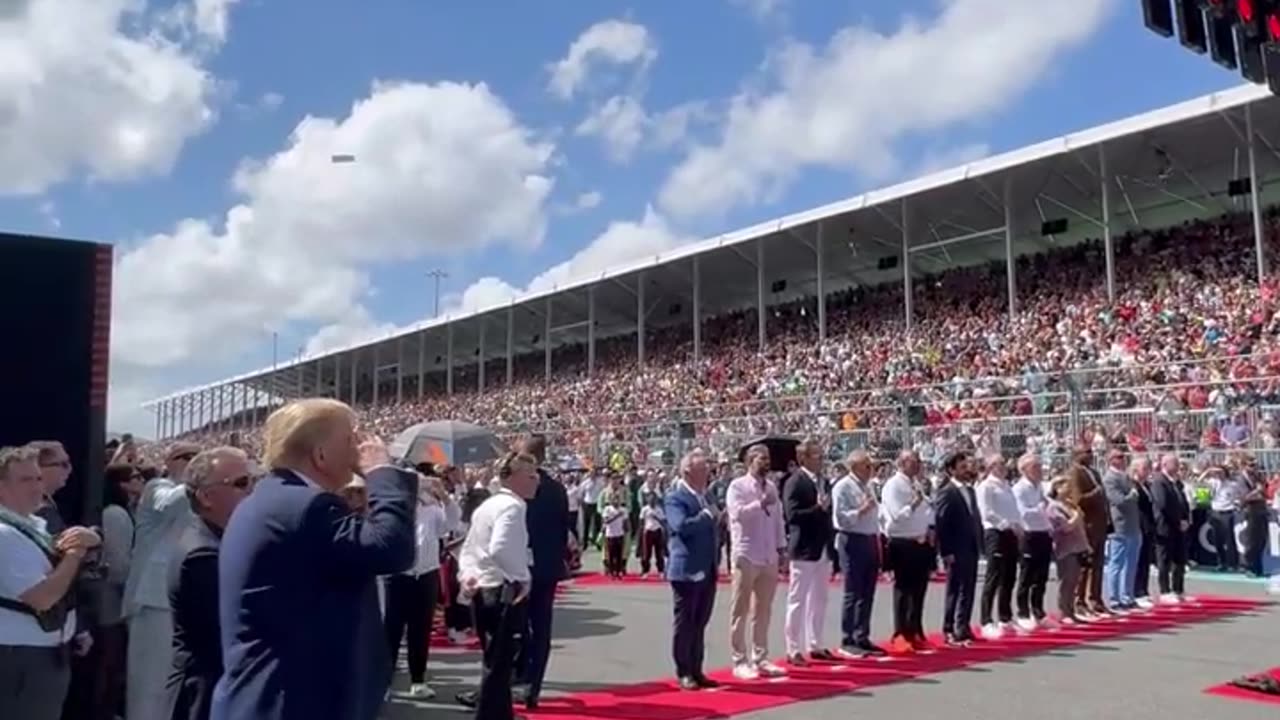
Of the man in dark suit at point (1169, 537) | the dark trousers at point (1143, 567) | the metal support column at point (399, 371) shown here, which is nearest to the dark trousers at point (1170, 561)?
the man in dark suit at point (1169, 537)

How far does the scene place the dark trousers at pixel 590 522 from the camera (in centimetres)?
2228

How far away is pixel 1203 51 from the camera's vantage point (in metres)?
7.38

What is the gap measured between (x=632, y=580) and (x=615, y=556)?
602 mm

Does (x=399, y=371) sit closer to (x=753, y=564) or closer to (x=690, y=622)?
(x=753, y=564)

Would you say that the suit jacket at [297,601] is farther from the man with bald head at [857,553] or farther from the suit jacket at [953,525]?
the suit jacket at [953,525]

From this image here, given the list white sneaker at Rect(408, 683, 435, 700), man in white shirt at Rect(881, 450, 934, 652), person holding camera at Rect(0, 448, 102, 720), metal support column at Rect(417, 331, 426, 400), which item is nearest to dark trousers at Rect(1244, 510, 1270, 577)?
man in white shirt at Rect(881, 450, 934, 652)

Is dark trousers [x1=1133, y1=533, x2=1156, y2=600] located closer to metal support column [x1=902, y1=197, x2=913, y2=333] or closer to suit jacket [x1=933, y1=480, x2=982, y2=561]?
suit jacket [x1=933, y1=480, x2=982, y2=561]

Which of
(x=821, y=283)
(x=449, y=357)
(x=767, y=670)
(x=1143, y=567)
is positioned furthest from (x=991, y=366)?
(x=449, y=357)

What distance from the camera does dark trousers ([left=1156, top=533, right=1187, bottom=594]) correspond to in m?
A: 13.7

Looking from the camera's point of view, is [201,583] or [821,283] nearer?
[201,583]

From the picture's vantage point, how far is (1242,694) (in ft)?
26.6

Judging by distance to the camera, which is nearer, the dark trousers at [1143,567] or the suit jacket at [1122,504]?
the suit jacket at [1122,504]

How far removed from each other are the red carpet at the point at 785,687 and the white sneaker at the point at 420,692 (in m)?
0.85

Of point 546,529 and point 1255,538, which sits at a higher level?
point 546,529
